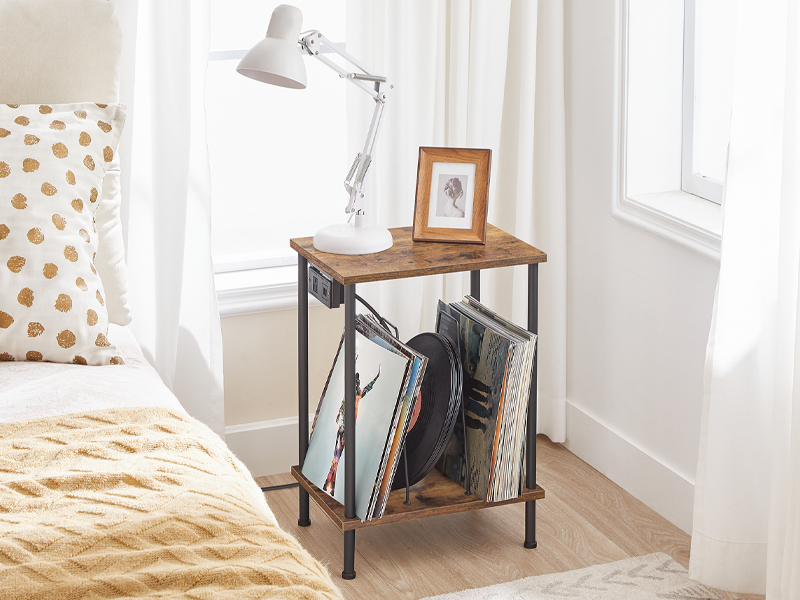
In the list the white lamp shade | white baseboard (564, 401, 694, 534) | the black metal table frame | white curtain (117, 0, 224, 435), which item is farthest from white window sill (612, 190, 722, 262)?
white curtain (117, 0, 224, 435)

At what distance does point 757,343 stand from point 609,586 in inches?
23.8

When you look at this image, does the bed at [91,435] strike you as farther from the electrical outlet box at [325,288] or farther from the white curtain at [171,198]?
the electrical outlet box at [325,288]

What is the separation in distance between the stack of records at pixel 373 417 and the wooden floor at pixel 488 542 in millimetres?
152

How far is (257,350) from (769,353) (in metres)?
1.27

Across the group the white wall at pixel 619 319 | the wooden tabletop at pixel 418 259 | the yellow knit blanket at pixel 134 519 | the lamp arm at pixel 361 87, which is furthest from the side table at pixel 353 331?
the yellow knit blanket at pixel 134 519

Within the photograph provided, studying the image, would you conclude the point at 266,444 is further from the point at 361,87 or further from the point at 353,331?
the point at 361,87

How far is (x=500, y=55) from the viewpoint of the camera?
240cm

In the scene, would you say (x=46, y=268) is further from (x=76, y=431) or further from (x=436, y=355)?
(x=436, y=355)

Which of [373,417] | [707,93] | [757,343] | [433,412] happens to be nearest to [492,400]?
[433,412]

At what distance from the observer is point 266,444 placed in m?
2.57

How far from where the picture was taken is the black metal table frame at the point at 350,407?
1954mm

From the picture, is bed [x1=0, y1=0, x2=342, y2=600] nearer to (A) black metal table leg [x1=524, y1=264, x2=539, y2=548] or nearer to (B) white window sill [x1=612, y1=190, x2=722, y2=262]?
(A) black metal table leg [x1=524, y1=264, x2=539, y2=548]

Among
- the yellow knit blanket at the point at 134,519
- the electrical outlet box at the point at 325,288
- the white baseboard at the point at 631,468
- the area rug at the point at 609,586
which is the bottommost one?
the area rug at the point at 609,586

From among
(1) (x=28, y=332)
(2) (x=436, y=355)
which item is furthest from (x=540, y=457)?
(1) (x=28, y=332)
